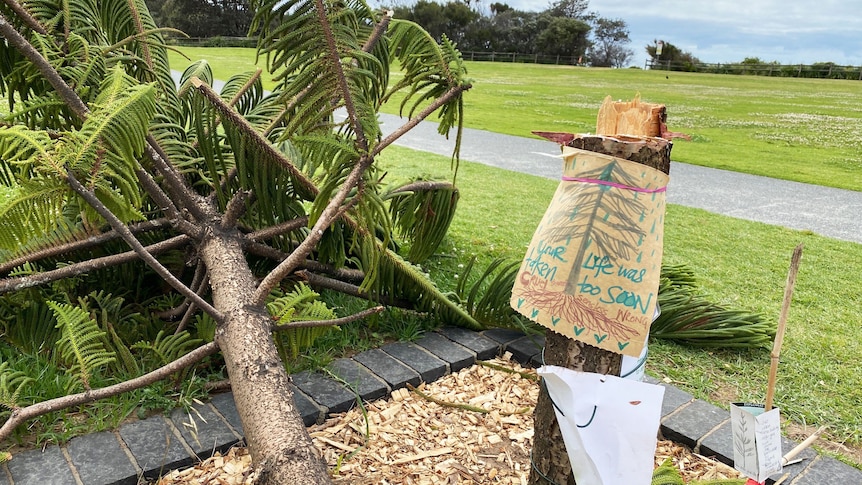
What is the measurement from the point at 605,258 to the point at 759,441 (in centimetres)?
48

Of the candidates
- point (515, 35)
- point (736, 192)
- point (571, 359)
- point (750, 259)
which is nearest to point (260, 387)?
point (571, 359)

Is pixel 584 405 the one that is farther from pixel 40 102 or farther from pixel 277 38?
pixel 40 102

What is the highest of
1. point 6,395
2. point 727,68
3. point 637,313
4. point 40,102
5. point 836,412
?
point 727,68

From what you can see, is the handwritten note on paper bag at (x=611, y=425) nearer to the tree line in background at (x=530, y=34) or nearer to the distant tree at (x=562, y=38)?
the tree line in background at (x=530, y=34)

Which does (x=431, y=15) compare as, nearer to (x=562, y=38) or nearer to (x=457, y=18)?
(x=457, y=18)

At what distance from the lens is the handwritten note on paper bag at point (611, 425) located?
130 cm

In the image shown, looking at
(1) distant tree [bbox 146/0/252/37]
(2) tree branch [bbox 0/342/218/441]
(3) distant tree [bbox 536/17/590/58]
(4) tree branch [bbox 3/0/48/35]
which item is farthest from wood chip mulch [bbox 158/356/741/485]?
(3) distant tree [bbox 536/17/590/58]

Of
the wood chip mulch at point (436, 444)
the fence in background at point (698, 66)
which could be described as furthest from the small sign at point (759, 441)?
the fence in background at point (698, 66)

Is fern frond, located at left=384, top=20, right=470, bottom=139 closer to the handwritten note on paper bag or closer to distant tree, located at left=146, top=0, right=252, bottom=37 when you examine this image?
the handwritten note on paper bag

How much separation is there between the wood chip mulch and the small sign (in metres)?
0.81

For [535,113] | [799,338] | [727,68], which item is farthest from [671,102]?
[727,68]

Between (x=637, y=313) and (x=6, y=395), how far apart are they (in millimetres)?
1668

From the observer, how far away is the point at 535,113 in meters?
15.2

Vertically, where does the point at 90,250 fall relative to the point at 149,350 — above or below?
above
